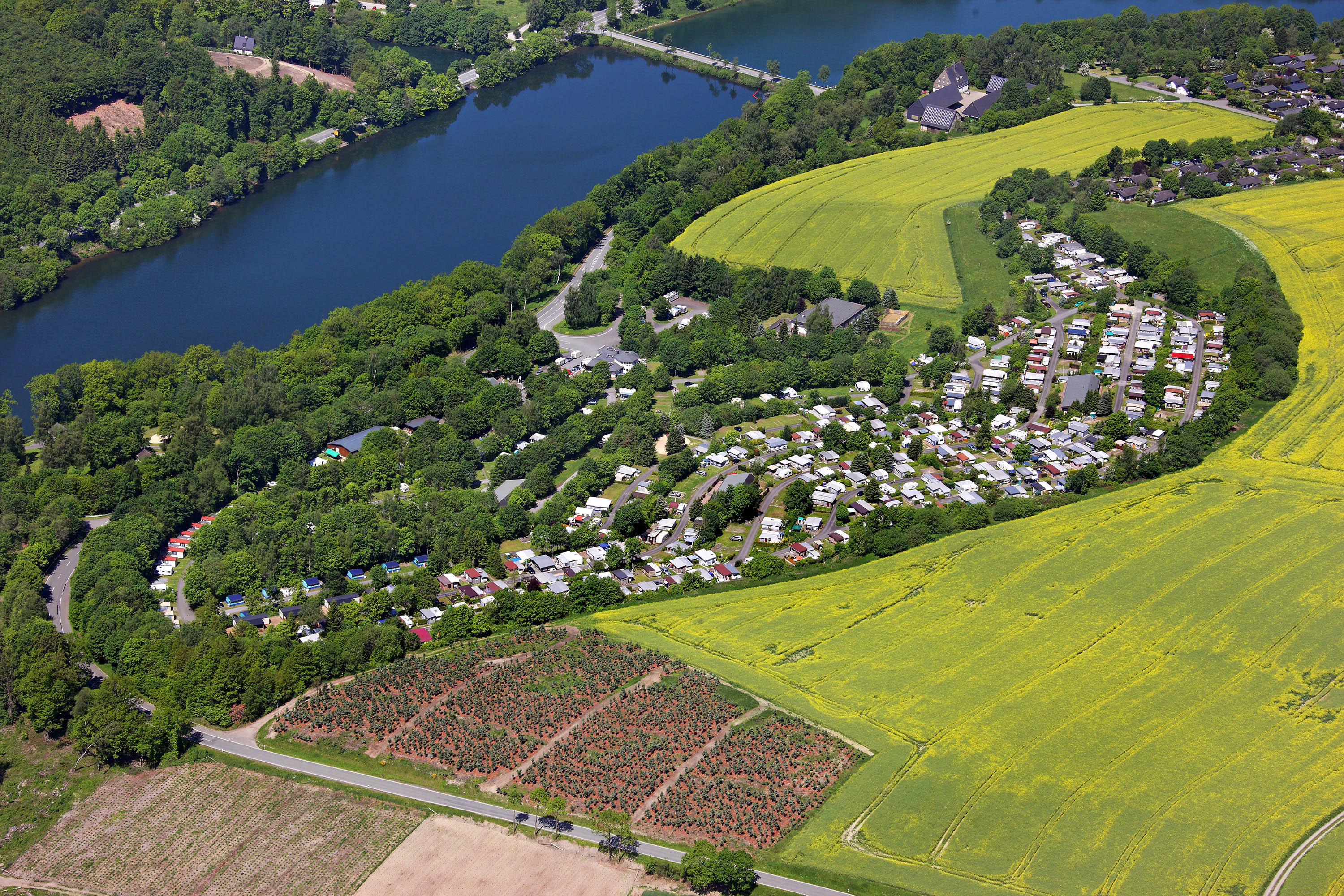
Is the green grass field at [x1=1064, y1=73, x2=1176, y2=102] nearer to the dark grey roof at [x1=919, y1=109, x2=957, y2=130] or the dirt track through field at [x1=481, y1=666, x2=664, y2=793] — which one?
the dark grey roof at [x1=919, y1=109, x2=957, y2=130]

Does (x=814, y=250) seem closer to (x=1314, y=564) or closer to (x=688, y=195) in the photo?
(x=688, y=195)

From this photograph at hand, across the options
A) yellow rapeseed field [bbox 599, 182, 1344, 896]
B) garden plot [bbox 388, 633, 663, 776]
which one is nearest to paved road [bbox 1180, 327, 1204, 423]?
yellow rapeseed field [bbox 599, 182, 1344, 896]

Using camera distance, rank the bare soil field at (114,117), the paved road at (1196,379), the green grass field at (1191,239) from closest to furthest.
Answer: the paved road at (1196,379)
the green grass field at (1191,239)
the bare soil field at (114,117)

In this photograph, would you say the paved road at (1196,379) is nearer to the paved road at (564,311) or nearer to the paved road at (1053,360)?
the paved road at (1053,360)

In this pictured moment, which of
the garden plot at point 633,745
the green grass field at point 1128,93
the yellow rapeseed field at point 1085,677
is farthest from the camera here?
the green grass field at point 1128,93

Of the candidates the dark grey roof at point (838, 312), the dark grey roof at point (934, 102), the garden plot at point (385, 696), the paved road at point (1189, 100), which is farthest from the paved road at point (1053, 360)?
the paved road at point (1189, 100)

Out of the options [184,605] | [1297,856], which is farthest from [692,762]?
[184,605]
